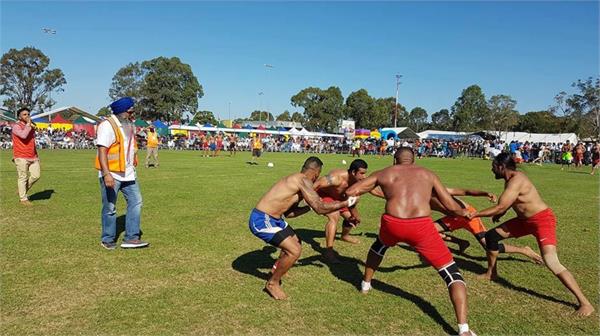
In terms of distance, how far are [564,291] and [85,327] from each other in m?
5.62

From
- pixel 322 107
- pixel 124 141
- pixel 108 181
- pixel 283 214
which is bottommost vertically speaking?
pixel 283 214

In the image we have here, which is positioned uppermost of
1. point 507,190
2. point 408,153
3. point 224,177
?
point 408,153

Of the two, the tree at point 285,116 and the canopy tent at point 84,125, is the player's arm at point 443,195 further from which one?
the tree at point 285,116

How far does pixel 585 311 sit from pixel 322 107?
85666mm

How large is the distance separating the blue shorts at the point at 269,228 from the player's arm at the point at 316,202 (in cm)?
45

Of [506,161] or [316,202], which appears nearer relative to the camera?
[316,202]

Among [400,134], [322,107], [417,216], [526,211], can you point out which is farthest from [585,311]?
[322,107]

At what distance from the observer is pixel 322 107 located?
8912 centimetres

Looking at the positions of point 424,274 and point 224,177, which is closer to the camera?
point 424,274

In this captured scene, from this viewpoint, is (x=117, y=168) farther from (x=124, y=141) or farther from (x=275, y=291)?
(x=275, y=291)

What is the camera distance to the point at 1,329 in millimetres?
3928

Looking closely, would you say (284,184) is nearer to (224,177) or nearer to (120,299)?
(120,299)

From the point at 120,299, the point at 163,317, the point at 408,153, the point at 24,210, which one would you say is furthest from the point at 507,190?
the point at 24,210

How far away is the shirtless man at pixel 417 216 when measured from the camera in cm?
419
